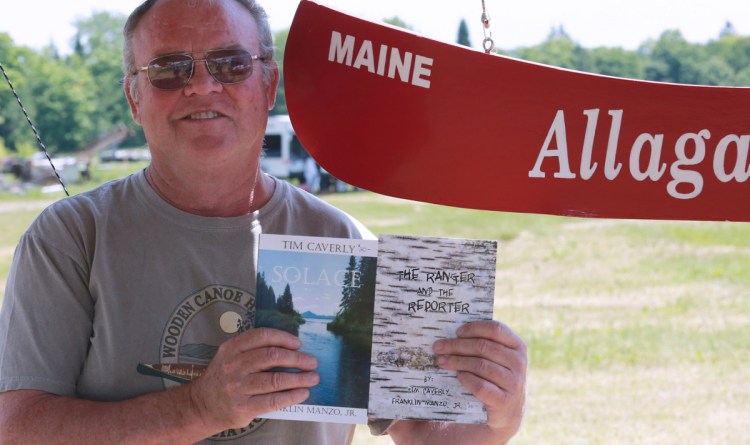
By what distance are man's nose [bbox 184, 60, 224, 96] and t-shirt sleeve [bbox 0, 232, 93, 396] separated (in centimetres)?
36

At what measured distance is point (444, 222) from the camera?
1611cm

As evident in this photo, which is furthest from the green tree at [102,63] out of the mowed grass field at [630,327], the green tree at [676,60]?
the mowed grass field at [630,327]

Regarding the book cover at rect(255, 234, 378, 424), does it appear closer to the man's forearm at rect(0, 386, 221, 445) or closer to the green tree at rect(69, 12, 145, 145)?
the man's forearm at rect(0, 386, 221, 445)

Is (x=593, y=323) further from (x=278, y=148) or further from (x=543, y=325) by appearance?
(x=278, y=148)

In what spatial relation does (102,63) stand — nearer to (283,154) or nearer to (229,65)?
(283,154)

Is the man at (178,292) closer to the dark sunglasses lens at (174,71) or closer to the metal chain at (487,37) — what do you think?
the dark sunglasses lens at (174,71)

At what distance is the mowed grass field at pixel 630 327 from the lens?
17.1 ft

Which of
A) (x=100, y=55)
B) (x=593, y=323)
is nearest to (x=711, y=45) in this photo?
(x=593, y=323)

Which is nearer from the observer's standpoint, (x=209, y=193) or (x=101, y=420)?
(x=101, y=420)

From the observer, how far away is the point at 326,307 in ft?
4.88

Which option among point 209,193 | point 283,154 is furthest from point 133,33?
point 283,154

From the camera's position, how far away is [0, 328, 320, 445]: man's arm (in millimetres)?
1408

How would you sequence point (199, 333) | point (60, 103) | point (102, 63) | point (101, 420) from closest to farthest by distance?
point (101, 420), point (199, 333), point (60, 103), point (102, 63)

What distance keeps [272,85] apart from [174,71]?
0.66 ft
